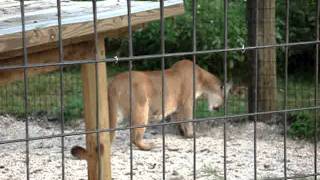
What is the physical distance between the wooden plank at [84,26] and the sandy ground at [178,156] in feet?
4.83

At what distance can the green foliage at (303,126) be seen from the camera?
23.3 ft

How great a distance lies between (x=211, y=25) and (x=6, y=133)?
367 centimetres

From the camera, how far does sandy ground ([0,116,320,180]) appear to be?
608cm

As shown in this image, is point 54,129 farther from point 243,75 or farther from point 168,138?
point 243,75

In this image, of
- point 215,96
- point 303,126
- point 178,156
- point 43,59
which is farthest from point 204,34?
point 43,59

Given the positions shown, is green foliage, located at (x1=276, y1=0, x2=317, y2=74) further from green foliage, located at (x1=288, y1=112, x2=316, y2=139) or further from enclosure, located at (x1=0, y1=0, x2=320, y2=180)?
green foliage, located at (x1=288, y1=112, x2=316, y2=139)

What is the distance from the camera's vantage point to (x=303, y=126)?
7.16 m

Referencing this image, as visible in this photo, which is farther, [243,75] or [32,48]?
[243,75]

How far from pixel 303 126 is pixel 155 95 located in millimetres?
1471

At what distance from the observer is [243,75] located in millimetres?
10633

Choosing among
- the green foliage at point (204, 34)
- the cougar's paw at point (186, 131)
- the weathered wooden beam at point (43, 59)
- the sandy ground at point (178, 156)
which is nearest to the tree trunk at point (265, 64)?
the sandy ground at point (178, 156)

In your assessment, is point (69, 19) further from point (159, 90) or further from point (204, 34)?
point (204, 34)

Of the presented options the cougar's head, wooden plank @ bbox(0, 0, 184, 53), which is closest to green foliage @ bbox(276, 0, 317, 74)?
the cougar's head

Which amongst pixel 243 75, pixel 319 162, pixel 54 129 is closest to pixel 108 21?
pixel 319 162
